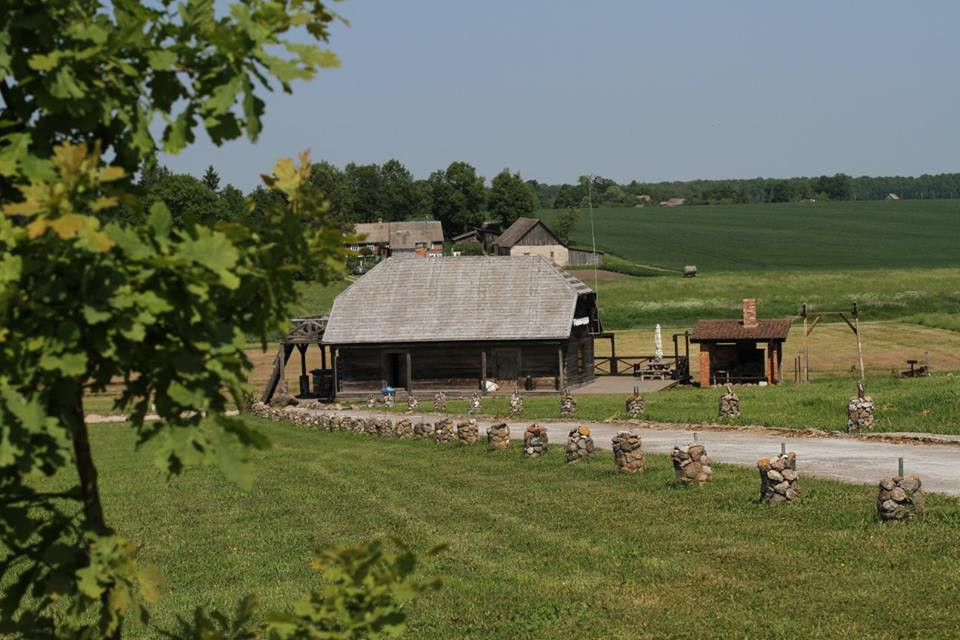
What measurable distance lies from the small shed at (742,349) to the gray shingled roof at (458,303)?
575 centimetres

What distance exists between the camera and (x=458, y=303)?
5562 cm

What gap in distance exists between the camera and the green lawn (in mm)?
30812

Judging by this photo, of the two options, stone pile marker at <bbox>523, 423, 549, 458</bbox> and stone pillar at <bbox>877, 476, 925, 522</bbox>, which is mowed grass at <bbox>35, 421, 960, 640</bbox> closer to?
stone pillar at <bbox>877, 476, 925, 522</bbox>

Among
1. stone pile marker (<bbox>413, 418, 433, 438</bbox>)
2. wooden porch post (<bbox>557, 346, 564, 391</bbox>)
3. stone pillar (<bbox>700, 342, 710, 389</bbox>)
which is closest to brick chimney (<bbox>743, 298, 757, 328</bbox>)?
stone pillar (<bbox>700, 342, 710, 389</bbox>)

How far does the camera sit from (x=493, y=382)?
53.6 meters

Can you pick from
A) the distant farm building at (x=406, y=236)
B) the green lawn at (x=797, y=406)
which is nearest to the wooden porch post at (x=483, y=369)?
the green lawn at (x=797, y=406)

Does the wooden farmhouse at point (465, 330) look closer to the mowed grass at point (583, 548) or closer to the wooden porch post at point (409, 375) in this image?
the wooden porch post at point (409, 375)

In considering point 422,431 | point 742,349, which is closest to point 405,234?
point 742,349

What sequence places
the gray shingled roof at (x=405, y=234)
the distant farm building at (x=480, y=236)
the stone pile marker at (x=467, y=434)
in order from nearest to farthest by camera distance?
1. the stone pile marker at (x=467, y=434)
2. the gray shingled roof at (x=405, y=234)
3. the distant farm building at (x=480, y=236)

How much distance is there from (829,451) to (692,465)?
218 inches

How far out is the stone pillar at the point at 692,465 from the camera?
71.1 feet

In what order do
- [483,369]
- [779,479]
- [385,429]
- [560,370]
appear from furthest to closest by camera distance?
[483,369], [560,370], [385,429], [779,479]

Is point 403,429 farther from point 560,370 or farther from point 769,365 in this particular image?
point 769,365

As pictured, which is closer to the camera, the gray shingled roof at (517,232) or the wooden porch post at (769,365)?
the wooden porch post at (769,365)
